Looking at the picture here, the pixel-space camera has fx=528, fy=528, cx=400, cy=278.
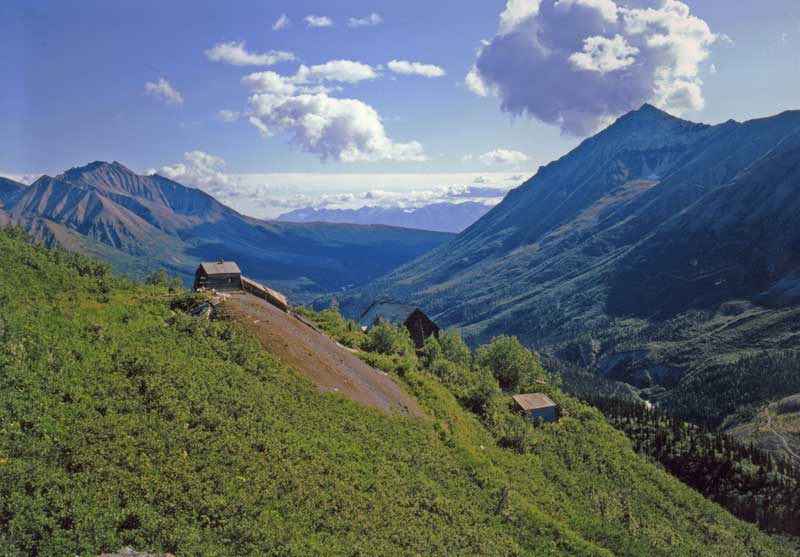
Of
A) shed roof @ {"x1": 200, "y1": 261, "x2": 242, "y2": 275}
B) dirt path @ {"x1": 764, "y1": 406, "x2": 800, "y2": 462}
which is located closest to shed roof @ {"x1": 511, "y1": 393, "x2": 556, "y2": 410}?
shed roof @ {"x1": 200, "y1": 261, "x2": 242, "y2": 275}

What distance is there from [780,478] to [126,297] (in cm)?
9678

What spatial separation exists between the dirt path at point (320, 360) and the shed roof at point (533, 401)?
1804 cm

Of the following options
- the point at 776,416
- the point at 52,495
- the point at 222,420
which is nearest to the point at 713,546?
the point at 222,420

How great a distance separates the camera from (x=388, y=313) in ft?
318

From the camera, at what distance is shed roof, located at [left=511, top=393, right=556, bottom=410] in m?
57.1

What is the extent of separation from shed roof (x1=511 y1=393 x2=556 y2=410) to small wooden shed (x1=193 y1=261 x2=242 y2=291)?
1292 inches

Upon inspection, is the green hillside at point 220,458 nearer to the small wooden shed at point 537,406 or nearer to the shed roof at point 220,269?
the small wooden shed at point 537,406

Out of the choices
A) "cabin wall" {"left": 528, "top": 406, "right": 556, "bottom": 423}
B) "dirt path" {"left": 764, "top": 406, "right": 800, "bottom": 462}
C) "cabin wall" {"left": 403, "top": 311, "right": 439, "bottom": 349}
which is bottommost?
"dirt path" {"left": 764, "top": 406, "right": 800, "bottom": 462}

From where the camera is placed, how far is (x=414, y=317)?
3610 inches

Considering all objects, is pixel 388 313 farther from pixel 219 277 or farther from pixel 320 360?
pixel 320 360

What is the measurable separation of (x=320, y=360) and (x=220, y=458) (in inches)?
725

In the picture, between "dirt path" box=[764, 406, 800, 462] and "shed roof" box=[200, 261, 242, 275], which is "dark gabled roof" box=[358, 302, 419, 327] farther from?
"dirt path" box=[764, 406, 800, 462]

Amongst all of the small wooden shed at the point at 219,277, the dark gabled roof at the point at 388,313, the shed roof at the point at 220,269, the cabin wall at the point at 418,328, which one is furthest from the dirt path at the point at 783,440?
the shed roof at the point at 220,269

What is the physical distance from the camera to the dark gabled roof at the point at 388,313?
92125mm
